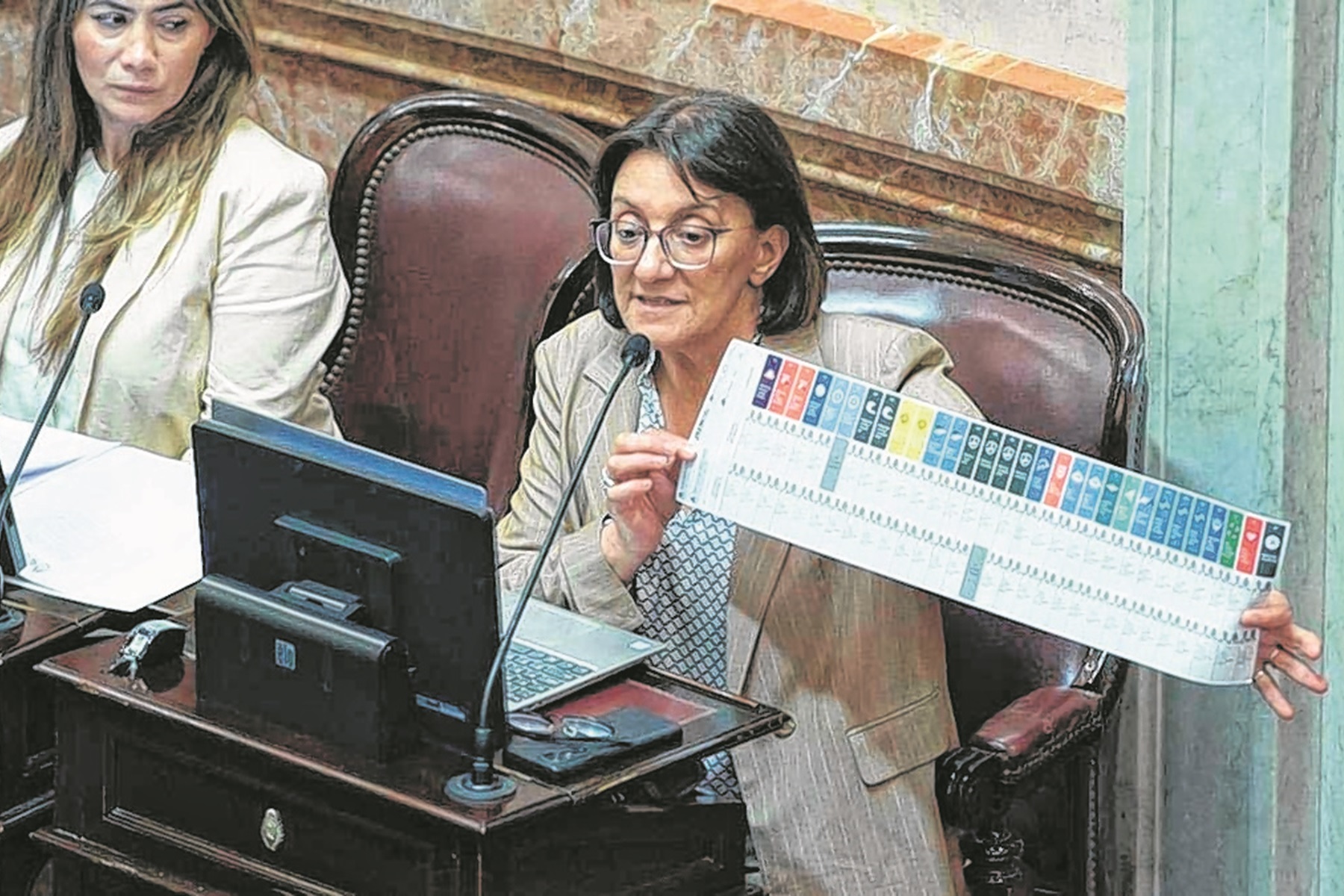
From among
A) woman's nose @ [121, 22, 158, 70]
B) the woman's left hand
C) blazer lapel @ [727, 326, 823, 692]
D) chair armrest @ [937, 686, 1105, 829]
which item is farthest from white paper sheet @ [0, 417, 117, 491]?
the woman's left hand

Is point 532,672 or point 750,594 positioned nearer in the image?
point 532,672

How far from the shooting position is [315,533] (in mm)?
2482

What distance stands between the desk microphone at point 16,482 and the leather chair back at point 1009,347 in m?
0.87

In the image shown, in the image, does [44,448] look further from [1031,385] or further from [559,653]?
[1031,385]

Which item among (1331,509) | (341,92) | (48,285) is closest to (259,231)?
(48,285)

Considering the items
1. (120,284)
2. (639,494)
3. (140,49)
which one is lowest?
(639,494)

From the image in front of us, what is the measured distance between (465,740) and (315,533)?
24cm

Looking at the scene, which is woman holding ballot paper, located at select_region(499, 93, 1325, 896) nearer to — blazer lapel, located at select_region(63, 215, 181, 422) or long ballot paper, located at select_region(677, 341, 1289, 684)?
long ballot paper, located at select_region(677, 341, 1289, 684)

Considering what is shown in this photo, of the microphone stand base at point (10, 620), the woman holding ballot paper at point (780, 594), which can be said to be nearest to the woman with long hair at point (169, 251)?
the microphone stand base at point (10, 620)

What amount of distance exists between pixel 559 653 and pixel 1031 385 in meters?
0.70

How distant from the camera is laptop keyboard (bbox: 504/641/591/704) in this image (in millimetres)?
2549

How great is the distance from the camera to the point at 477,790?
93.0 inches

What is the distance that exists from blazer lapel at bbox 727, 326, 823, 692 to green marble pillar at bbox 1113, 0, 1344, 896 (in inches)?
17.8

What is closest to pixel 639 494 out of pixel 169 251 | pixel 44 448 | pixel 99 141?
pixel 44 448
